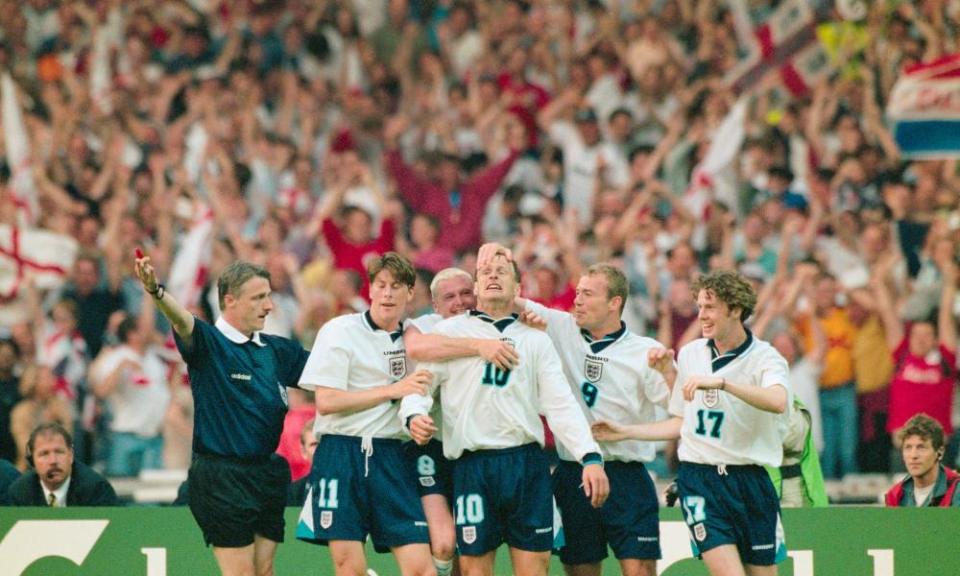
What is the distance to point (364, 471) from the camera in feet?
31.5

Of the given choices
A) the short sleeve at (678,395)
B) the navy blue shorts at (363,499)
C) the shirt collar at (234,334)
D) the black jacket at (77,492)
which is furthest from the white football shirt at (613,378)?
the black jacket at (77,492)

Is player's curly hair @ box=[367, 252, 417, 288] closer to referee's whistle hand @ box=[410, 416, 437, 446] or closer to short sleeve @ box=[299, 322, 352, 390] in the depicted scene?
short sleeve @ box=[299, 322, 352, 390]

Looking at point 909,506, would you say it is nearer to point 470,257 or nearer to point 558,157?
point 470,257

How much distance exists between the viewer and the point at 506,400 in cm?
945

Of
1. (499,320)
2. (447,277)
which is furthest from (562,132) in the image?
(499,320)

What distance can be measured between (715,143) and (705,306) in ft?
23.9

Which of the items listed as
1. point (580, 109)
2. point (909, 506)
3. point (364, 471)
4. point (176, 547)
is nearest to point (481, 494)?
point (364, 471)

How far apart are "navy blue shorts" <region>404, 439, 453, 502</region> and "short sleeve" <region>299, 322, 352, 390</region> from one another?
1.92ft

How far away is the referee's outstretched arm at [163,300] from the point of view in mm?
9062

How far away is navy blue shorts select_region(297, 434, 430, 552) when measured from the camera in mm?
9547

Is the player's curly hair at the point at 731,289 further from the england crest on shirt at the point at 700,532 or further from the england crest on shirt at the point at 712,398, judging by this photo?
the england crest on shirt at the point at 700,532

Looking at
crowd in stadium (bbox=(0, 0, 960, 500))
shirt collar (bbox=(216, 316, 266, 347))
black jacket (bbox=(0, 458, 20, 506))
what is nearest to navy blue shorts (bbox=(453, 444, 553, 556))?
shirt collar (bbox=(216, 316, 266, 347))

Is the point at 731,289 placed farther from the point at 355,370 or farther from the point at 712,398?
the point at 355,370

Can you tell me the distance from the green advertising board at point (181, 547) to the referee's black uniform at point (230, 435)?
4.10 feet
